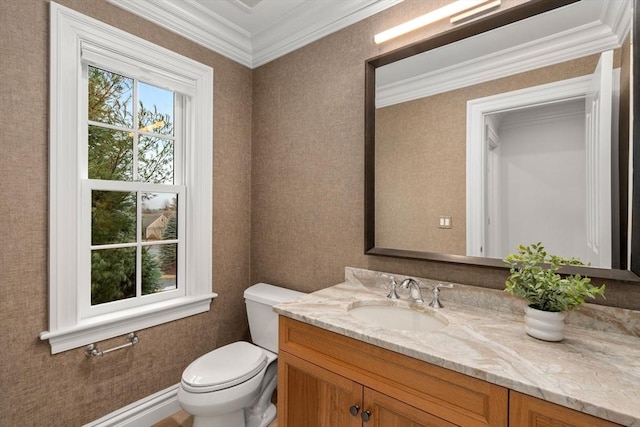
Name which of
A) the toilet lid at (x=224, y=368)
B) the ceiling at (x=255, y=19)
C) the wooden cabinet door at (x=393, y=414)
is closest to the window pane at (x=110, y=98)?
the ceiling at (x=255, y=19)

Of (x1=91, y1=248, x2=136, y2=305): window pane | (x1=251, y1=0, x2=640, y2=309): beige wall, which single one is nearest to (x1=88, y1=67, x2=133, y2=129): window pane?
(x1=91, y1=248, x2=136, y2=305): window pane

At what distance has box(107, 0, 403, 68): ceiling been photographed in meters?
1.69

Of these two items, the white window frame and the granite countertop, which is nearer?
the granite countertop

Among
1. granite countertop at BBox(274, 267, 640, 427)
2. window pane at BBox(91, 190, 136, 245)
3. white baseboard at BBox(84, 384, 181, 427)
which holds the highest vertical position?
window pane at BBox(91, 190, 136, 245)

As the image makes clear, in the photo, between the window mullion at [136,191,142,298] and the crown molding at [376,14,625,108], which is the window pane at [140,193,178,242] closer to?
the window mullion at [136,191,142,298]

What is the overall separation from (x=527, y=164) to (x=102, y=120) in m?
2.08

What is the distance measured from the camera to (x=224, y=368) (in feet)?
5.06

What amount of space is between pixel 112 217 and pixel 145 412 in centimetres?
113

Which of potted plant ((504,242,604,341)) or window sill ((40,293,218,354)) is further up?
potted plant ((504,242,604,341))

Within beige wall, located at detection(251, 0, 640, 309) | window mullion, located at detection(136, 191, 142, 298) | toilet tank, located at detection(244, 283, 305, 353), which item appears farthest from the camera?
toilet tank, located at detection(244, 283, 305, 353)

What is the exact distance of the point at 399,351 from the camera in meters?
0.94

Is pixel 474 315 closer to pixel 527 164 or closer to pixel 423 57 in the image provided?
pixel 527 164

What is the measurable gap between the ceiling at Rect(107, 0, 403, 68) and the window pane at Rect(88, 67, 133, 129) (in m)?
0.38

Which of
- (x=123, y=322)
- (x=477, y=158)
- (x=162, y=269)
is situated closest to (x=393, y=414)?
(x=477, y=158)
